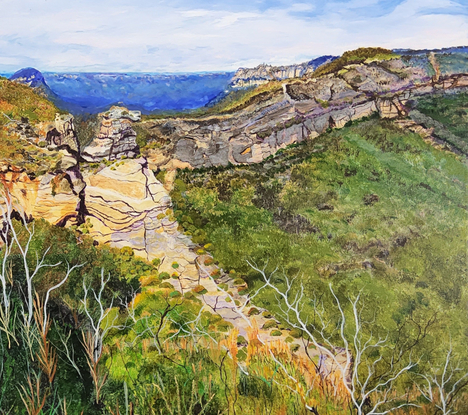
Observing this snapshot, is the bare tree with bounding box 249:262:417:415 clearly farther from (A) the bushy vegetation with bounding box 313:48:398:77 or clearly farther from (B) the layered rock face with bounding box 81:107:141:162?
(A) the bushy vegetation with bounding box 313:48:398:77

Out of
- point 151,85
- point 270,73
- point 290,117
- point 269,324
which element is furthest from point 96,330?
point 270,73

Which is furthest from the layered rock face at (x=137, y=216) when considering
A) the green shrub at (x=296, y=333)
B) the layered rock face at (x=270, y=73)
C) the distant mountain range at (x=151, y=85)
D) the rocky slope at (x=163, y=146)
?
the layered rock face at (x=270, y=73)

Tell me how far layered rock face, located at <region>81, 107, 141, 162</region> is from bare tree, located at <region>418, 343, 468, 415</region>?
2619 mm

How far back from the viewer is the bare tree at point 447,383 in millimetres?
2658

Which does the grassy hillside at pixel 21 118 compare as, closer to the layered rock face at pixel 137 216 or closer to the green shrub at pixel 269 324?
the layered rock face at pixel 137 216

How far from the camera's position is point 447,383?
272 cm

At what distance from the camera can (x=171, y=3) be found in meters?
3.06

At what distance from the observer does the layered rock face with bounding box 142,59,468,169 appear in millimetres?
3146

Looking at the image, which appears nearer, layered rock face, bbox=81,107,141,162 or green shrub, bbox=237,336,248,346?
green shrub, bbox=237,336,248,346

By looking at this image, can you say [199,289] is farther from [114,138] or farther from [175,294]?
[114,138]

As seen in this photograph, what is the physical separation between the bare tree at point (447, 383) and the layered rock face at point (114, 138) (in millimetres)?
2619

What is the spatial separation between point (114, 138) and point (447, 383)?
2.93 meters

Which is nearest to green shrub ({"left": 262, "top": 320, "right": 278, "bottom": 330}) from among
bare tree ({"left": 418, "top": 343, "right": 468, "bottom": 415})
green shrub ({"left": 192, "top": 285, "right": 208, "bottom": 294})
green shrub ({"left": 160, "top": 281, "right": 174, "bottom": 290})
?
green shrub ({"left": 192, "top": 285, "right": 208, "bottom": 294})

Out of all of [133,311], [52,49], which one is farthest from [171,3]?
[133,311]
